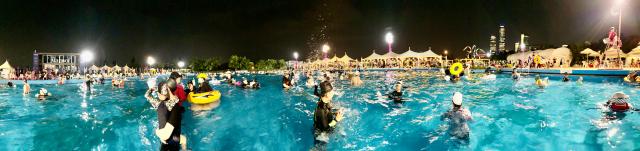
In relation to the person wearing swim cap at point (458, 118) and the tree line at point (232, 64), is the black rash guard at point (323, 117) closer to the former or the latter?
the person wearing swim cap at point (458, 118)

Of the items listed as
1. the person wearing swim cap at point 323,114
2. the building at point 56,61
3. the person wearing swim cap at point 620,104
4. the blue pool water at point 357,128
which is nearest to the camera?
the person wearing swim cap at point 323,114

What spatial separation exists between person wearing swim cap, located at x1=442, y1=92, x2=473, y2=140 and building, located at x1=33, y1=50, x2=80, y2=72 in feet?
269

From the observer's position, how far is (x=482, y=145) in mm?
7309

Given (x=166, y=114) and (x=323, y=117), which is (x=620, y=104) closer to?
(x=323, y=117)

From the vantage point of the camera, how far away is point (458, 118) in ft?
22.2

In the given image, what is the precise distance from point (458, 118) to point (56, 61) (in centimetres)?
8525

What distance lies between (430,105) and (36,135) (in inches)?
503

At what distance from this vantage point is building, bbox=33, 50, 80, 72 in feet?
224

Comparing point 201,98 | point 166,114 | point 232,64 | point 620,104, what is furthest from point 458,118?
point 232,64

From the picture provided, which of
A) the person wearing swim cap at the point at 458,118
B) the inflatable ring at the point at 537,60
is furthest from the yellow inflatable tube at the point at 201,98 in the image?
the inflatable ring at the point at 537,60

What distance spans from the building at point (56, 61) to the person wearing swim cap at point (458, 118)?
269ft

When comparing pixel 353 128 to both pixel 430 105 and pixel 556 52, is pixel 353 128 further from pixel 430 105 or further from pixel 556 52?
pixel 556 52

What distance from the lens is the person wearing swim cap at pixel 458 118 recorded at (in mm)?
6707

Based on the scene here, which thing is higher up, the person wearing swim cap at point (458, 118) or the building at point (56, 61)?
the building at point (56, 61)
